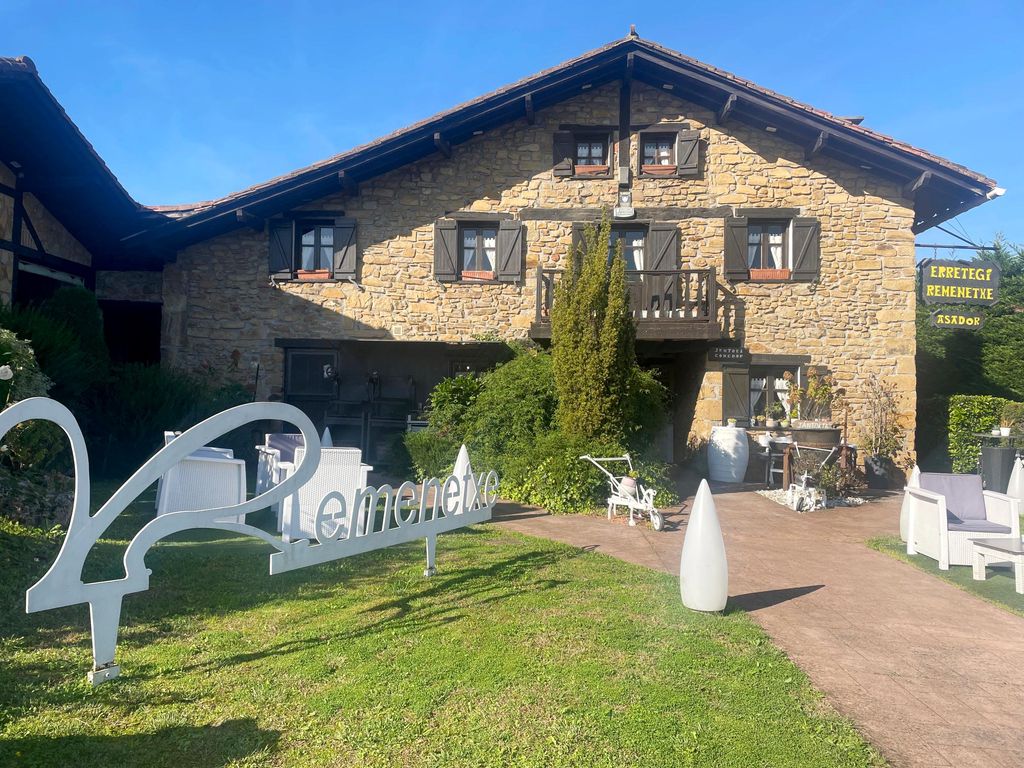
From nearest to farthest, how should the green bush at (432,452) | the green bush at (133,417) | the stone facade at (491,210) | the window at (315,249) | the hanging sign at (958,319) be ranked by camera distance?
the green bush at (133,417) → the green bush at (432,452) → the hanging sign at (958,319) → the stone facade at (491,210) → the window at (315,249)

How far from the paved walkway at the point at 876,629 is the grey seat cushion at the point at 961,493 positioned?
0.85 metres

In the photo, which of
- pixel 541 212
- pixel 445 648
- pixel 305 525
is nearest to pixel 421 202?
pixel 541 212

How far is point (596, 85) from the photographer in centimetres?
1210

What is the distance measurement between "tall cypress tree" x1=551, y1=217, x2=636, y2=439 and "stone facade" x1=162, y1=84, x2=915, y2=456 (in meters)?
3.76

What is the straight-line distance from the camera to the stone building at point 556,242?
37.9 feet

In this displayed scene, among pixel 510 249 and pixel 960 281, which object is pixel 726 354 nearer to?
pixel 960 281

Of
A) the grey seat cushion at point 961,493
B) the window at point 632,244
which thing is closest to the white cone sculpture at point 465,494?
the grey seat cushion at point 961,493

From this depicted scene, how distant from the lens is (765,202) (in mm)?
11844

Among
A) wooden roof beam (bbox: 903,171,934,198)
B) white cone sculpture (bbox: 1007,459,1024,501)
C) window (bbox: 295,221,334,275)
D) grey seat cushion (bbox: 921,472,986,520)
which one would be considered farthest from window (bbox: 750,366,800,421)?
window (bbox: 295,221,334,275)

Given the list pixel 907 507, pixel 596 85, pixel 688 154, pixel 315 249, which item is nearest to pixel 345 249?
pixel 315 249

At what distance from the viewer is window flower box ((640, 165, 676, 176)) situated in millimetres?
11953

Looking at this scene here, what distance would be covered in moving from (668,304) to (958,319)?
16.8 feet

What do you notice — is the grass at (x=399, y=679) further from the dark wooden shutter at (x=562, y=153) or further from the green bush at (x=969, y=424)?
the green bush at (x=969, y=424)

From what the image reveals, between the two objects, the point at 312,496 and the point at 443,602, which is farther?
the point at 312,496
